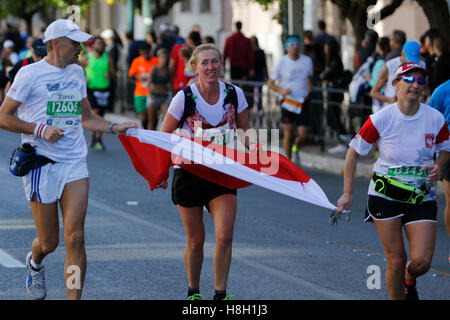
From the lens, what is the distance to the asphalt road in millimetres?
7879

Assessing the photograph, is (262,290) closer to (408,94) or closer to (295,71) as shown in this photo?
(408,94)

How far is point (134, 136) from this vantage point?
7320 mm

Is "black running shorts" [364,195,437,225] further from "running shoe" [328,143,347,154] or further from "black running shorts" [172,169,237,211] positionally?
"running shoe" [328,143,347,154]

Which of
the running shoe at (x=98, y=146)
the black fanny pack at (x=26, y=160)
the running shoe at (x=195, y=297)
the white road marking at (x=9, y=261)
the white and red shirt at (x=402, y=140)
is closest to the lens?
the white and red shirt at (x=402, y=140)

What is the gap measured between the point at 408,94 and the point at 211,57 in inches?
54.7

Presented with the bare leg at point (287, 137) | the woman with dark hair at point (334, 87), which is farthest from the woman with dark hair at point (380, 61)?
the woman with dark hair at point (334, 87)

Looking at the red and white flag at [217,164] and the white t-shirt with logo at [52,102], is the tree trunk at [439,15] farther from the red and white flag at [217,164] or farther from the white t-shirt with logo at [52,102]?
the white t-shirt with logo at [52,102]

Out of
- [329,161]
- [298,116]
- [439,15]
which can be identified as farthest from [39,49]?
[439,15]

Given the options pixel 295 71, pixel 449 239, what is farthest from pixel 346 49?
pixel 449 239

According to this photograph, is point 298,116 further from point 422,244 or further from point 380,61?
point 422,244

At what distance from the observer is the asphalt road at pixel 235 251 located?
788cm

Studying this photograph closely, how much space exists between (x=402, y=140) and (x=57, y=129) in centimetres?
225

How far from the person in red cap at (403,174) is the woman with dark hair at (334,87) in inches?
387

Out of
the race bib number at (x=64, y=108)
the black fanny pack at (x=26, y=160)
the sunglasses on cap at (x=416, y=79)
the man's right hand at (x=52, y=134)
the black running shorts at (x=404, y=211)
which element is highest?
the sunglasses on cap at (x=416, y=79)
